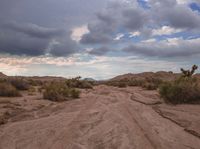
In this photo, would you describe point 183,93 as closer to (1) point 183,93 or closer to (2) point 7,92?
(1) point 183,93

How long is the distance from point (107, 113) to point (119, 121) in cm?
239

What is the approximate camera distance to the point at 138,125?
1457 cm

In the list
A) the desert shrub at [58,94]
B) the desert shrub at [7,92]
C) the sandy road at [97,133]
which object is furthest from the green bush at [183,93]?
the desert shrub at [7,92]

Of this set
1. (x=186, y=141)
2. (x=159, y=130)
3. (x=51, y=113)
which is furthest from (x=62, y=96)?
(x=186, y=141)

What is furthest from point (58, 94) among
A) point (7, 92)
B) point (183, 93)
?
point (183, 93)

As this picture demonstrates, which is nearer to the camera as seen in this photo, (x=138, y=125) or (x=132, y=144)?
(x=132, y=144)

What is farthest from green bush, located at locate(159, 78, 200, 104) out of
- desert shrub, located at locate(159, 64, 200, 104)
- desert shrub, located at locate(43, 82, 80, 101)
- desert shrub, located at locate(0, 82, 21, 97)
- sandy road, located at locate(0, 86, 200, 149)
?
desert shrub, located at locate(0, 82, 21, 97)

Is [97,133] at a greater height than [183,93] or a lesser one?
lesser

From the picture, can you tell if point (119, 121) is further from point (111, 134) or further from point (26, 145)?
point (26, 145)

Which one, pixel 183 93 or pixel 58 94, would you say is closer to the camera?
pixel 183 93

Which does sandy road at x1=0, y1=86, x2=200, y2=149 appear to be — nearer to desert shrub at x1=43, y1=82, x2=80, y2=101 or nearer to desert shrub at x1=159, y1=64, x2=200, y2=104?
desert shrub at x1=159, y1=64, x2=200, y2=104

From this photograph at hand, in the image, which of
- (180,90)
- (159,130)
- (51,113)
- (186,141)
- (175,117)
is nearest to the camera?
(186,141)

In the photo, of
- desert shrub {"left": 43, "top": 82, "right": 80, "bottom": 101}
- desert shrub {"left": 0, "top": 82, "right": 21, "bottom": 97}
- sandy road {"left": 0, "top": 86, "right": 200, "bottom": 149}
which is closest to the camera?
sandy road {"left": 0, "top": 86, "right": 200, "bottom": 149}

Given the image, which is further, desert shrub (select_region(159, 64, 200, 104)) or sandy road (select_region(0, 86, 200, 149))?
desert shrub (select_region(159, 64, 200, 104))
